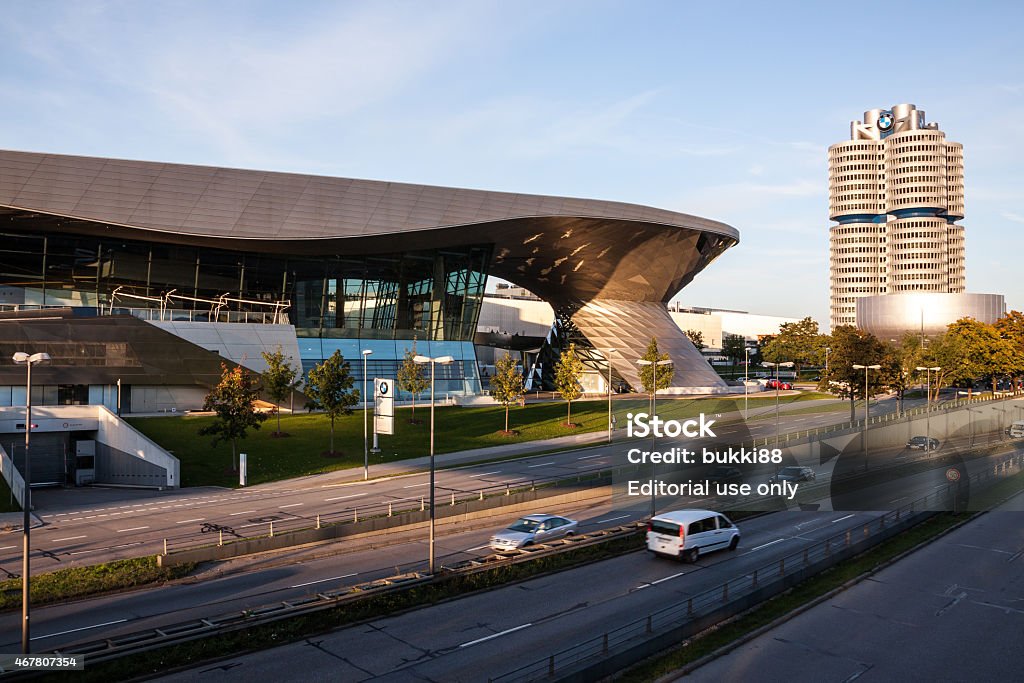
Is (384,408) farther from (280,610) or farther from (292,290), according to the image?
(292,290)

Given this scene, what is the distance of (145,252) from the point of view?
69.4 meters

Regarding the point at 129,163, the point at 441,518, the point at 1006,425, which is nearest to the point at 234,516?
the point at 441,518

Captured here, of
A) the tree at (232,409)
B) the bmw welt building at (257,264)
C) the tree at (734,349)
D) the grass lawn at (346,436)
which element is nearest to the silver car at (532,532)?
the grass lawn at (346,436)

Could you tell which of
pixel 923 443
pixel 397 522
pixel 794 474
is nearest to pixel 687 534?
pixel 397 522

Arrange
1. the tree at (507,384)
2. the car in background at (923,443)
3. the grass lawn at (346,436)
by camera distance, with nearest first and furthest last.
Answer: the grass lawn at (346,436) < the car in background at (923,443) < the tree at (507,384)

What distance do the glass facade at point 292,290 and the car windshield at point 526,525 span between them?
44.3m

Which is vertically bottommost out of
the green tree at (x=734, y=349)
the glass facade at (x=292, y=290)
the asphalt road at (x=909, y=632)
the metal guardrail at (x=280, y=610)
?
the asphalt road at (x=909, y=632)

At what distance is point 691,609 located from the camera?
1917cm

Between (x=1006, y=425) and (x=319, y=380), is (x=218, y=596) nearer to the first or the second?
(x=319, y=380)

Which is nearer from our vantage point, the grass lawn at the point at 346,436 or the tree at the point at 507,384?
the grass lawn at the point at 346,436

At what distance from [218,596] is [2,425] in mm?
33087

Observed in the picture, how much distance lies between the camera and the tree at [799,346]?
474ft

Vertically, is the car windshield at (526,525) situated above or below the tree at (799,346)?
below

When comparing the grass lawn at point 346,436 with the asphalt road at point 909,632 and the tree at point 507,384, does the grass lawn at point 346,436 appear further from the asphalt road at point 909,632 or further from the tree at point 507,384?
the asphalt road at point 909,632
